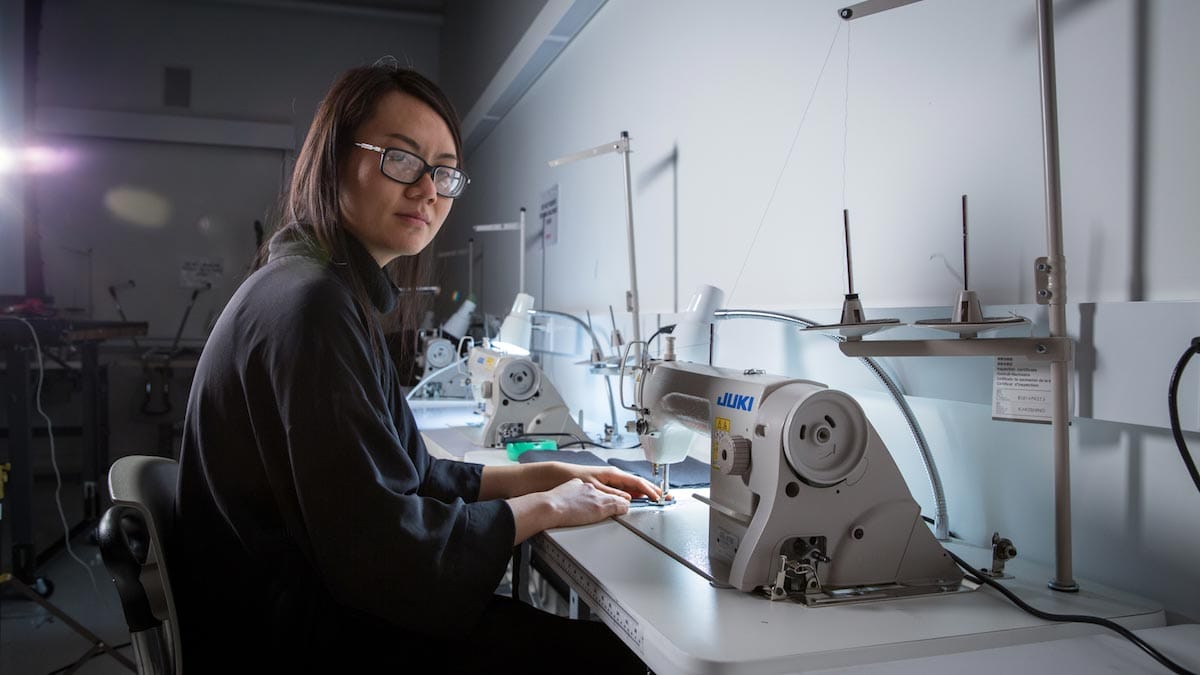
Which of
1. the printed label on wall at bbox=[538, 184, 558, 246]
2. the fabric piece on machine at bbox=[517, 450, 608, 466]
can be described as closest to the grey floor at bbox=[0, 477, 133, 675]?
the fabric piece on machine at bbox=[517, 450, 608, 466]

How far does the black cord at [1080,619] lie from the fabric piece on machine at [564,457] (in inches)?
35.3

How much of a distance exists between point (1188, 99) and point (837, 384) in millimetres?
730

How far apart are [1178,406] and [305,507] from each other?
3.43 ft

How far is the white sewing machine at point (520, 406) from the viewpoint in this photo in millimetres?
2109

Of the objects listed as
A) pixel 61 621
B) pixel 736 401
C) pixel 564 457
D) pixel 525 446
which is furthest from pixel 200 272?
pixel 736 401

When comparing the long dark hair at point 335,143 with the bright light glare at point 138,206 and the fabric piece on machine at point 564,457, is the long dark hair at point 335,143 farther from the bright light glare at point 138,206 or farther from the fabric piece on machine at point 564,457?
the bright light glare at point 138,206

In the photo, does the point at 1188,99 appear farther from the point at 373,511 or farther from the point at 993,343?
the point at 373,511

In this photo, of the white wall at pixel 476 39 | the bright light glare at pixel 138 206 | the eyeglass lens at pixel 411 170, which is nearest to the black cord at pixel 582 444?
the eyeglass lens at pixel 411 170

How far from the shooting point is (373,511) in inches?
36.5

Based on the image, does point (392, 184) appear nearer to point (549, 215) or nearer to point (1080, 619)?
point (1080, 619)

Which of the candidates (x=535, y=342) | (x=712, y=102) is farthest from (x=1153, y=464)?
(x=535, y=342)

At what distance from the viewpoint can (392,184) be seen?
4.05 ft

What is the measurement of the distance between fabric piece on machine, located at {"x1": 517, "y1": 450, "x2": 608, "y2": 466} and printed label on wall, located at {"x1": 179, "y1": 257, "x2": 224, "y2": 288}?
4851mm

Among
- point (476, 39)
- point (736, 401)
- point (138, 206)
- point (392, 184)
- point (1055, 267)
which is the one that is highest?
point (476, 39)
